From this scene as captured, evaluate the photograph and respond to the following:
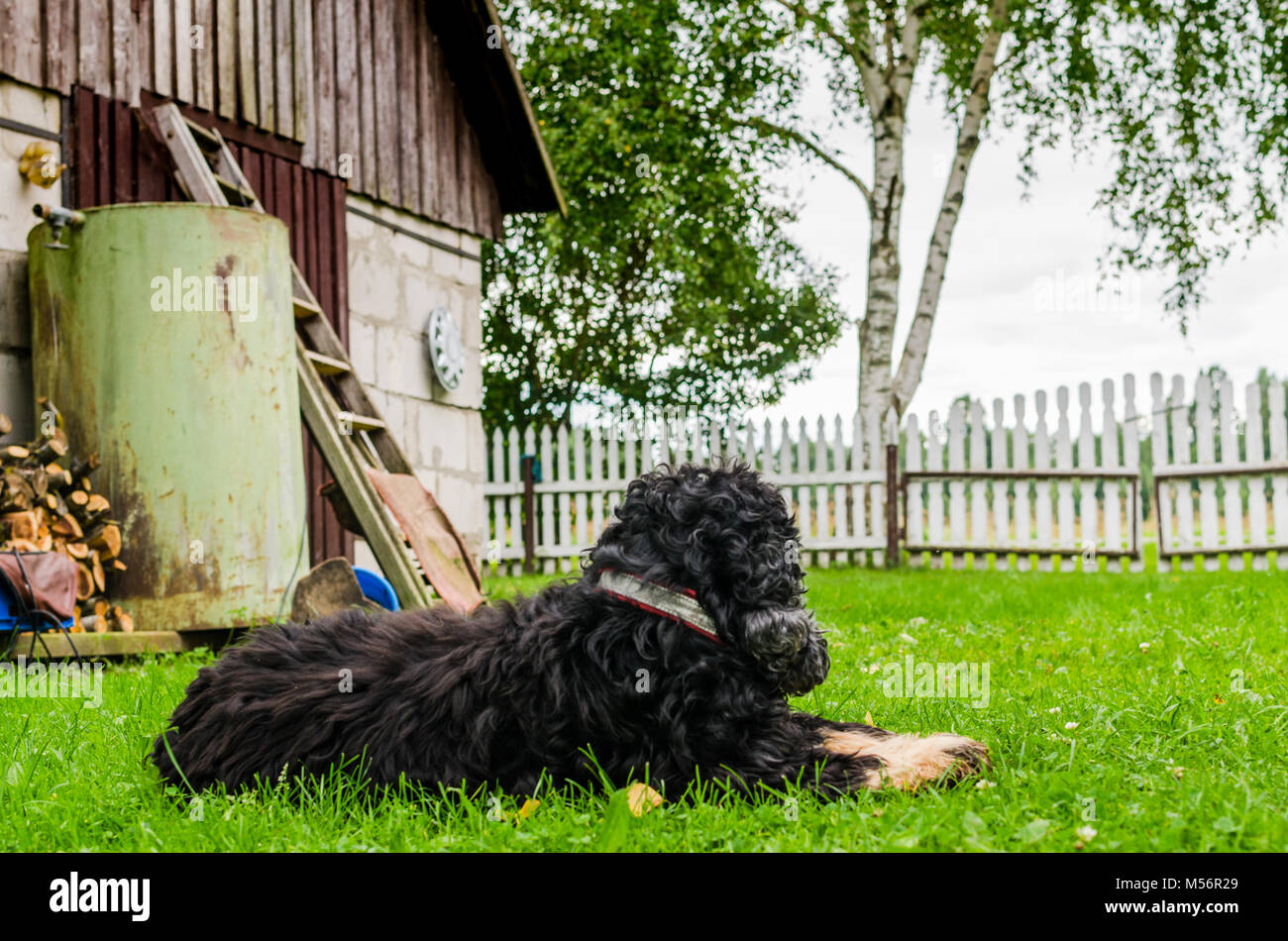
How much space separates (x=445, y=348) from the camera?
1143 centimetres

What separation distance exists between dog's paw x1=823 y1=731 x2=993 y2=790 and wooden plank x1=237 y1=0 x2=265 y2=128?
7.62m

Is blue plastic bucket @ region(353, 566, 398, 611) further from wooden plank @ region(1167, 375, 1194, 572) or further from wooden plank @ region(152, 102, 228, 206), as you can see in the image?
wooden plank @ region(1167, 375, 1194, 572)

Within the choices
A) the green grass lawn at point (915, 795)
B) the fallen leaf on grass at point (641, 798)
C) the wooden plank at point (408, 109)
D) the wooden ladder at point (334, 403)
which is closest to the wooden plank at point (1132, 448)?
the green grass lawn at point (915, 795)

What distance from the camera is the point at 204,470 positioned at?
609 centimetres

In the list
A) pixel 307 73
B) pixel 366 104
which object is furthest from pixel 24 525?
pixel 366 104

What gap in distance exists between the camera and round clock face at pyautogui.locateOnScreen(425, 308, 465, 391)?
1122cm

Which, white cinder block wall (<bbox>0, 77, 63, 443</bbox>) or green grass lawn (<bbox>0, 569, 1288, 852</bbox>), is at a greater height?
white cinder block wall (<bbox>0, 77, 63, 443</bbox>)

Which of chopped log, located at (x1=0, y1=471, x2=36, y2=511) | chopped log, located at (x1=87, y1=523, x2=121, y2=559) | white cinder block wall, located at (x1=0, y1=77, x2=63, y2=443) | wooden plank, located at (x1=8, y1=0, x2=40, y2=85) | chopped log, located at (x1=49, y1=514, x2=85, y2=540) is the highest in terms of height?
wooden plank, located at (x1=8, y1=0, x2=40, y2=85)

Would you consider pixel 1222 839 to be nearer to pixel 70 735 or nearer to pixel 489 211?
pixel 70 735

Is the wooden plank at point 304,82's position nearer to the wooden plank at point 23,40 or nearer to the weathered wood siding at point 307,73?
the weathered wood siding at point 307,73

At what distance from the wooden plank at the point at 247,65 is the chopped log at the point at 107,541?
412 cm

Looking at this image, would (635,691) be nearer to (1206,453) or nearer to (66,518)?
(66,518)

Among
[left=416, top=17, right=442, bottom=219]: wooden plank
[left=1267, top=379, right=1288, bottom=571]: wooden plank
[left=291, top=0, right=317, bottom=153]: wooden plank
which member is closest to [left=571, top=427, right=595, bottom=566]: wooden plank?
[left=416, top=17, right=442, bottom=219]: wooden plank
